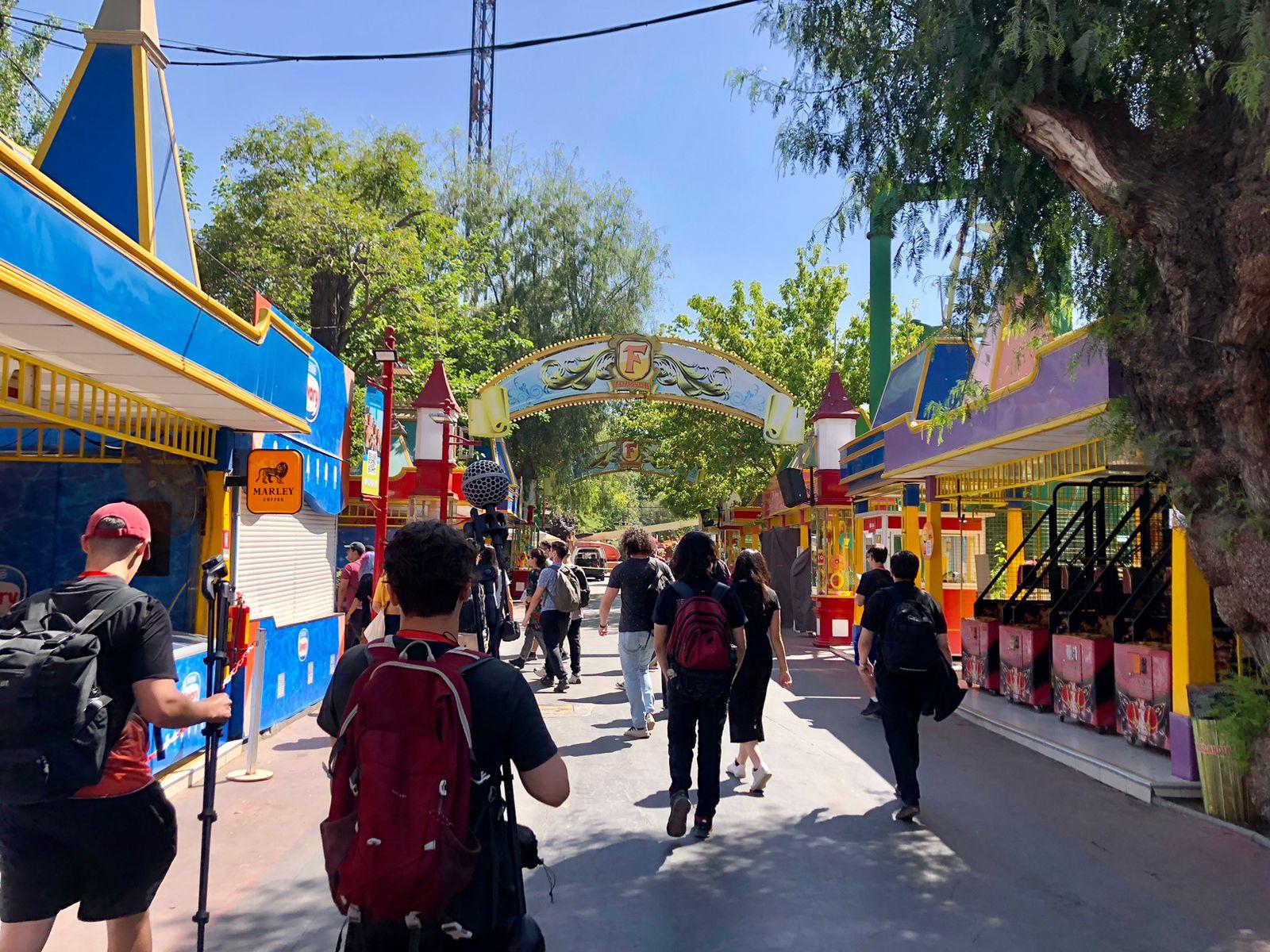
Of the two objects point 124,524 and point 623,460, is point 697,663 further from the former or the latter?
point 623,460

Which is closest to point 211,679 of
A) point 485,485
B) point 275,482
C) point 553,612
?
point 485,485

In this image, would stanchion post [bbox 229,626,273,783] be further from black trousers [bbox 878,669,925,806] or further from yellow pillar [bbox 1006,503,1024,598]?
yellow pillar [bbox 1006,503,1024,598]

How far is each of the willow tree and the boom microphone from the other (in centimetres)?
380

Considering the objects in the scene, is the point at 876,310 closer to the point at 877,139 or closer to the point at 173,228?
the point at 877,139

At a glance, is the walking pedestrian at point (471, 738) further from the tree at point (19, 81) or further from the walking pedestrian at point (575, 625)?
the tree at point (19, 81)

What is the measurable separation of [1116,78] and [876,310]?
51.9 feet

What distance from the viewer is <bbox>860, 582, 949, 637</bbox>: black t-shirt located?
20.1 ft

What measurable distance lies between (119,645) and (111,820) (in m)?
0.55

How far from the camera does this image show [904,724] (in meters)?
5.92

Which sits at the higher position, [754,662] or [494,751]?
[494,751]

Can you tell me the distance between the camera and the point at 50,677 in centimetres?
269

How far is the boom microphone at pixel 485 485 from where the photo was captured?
5234 mm

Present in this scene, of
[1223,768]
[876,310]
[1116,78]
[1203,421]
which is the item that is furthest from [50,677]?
[876,310]

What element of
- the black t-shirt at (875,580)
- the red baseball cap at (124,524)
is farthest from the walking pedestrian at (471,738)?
the black t-shirt at (875,580)
